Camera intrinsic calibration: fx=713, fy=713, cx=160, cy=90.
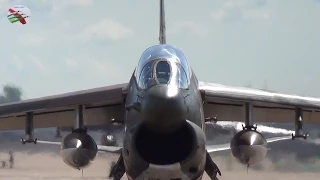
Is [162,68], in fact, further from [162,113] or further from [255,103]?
[255,103]

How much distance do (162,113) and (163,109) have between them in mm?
54

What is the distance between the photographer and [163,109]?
28.8 ft

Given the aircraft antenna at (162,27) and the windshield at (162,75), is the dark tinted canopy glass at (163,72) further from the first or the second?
the aircraft antenna at (162,27)

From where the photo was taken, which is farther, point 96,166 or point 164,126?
Result: point 96,166

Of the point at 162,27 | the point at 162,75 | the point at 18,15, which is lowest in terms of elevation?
the point at 162,75

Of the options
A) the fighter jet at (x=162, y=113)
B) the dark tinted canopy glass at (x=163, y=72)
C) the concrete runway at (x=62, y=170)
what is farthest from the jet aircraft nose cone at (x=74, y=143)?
the concrete runway at (x=62, y=170)

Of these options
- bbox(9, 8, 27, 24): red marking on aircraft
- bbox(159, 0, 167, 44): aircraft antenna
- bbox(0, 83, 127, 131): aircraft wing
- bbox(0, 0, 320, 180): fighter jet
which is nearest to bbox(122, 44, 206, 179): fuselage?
bbox(0, 0, 320, 180): fighter jet

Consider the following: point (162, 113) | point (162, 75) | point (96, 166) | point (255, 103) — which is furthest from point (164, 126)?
point (96, 166)

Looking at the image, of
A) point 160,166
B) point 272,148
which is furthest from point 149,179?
point 272,148

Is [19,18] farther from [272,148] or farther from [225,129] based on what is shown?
[272,148]

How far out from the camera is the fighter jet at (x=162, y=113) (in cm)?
909

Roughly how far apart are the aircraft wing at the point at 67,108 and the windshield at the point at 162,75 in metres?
1.66

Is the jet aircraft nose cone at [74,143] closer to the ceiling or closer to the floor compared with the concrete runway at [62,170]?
closer to the ceiling

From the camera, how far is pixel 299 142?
19.3m
